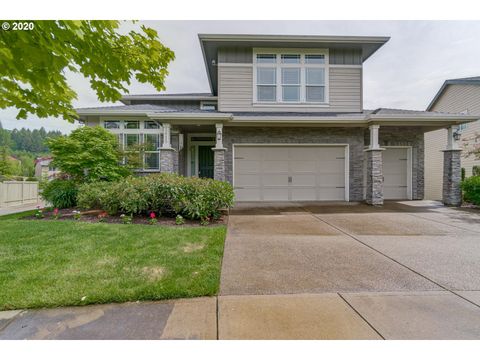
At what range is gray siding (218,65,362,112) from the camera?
11.0 meters

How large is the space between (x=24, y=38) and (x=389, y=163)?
12880 mm

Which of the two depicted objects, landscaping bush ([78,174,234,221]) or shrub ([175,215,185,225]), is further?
landscaping bush ([78,174,234,221])

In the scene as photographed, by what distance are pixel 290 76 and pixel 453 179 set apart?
780 centimetres

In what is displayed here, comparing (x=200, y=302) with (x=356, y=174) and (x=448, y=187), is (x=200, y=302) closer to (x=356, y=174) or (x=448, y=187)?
(x=356, y=174)

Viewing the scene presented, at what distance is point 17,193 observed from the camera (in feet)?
41.9

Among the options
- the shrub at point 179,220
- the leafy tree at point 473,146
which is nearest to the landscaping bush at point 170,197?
the shrub at point 179,220

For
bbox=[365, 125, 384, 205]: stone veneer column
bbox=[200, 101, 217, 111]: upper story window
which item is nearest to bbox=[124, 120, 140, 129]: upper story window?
bbox=[200, 101, 217, 111]: upper story window

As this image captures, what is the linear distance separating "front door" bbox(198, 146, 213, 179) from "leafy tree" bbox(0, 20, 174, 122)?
8.20m

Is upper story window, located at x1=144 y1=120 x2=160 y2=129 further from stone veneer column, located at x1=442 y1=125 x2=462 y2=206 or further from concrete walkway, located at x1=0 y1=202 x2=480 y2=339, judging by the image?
stone veneer column, located at x1=442 y1=125 x2=462 y2=206

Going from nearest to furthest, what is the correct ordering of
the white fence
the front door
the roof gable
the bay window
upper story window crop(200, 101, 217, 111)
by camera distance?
the bay window → the white fence → the front door → upper story window crop(200, 101, 217, 111) → the roof gable

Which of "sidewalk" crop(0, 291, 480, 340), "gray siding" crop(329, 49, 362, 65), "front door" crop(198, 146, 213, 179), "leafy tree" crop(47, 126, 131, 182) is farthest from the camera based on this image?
"front door" crop(198, 146, 213, 179)

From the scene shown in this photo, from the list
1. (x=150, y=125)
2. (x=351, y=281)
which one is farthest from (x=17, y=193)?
(x=351, y=281)

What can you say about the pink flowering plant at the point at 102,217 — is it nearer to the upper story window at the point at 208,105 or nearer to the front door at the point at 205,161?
the front door at the point at 205,161

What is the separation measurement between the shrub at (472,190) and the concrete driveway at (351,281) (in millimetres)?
3778
